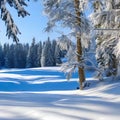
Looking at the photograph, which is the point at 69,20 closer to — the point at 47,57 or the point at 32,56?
the point at 47,57

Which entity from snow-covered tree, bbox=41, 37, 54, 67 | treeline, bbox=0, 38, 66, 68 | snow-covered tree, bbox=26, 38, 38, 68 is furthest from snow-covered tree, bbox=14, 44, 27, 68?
snow-covered tree, bbox=41, 37, 54, 67

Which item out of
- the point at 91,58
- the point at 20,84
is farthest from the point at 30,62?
the point at 91,58

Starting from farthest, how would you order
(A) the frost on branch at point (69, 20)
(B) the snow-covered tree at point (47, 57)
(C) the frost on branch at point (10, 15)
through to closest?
(B) the snow-covered tree at point (47, 57) → (A) the frost on branch at point (69, 20) → (C) the frost on branch at point (10, 15)

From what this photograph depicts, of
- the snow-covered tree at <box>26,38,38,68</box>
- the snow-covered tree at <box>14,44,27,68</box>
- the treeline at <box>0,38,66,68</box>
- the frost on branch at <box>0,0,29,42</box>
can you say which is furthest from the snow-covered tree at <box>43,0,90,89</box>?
the snow-covered tree at <box>14,44,27,68</box>

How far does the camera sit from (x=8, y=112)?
5.99m

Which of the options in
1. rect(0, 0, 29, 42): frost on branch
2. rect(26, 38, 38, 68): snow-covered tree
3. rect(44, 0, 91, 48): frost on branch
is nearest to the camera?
rect(0, 0, 29, 42): frost on branch

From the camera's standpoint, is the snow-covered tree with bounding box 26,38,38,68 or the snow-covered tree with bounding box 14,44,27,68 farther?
the snow-covered tree with bounding box 14,44,27,68

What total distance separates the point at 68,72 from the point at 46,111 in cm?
1593

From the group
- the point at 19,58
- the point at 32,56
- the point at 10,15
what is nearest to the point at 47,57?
the point at 32,56

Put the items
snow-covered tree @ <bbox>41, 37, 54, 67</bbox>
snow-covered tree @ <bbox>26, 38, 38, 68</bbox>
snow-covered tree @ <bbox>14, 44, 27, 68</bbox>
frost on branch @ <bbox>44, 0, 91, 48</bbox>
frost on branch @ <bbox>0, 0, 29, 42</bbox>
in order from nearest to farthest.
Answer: frost on branch @ <bbox>0, 0, 29, 42</bbox>
frost on branch @ <bbox>44, 0, 91, 48</bbox>
snow-covered tree @ <bbox>41, 37, 54, 67</bbox>
snow-covered tree @ <bbox>26, 38, 38, 68</bbox>
snow-covered tree @ <bbox>14, 44, 27, 68</bbox>

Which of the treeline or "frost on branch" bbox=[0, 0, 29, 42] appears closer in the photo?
"frost on branch" bbox=[0, 0, 29, 42]

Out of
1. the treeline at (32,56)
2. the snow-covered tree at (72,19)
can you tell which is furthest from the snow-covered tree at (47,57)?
the snow-covered tree at (72,19)

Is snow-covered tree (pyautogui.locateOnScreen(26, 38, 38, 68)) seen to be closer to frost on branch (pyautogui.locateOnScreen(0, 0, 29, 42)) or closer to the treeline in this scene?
the treeline

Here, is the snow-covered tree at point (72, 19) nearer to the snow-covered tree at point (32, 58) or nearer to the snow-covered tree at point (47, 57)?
the snow-covered tree at point (47, 57)
